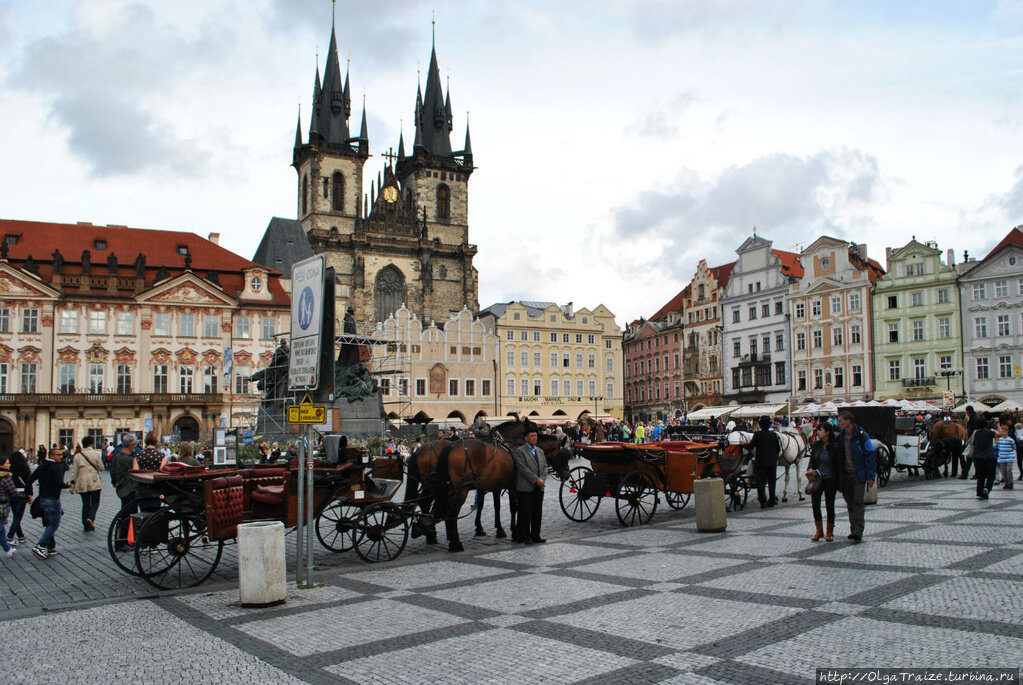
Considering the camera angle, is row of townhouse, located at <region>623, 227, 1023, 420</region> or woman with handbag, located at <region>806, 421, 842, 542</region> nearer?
woman with handbag, located at <region>806, 421, 842, 542</region>

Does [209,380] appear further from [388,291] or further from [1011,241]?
[1011,241]

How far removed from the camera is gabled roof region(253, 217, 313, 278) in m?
74.1

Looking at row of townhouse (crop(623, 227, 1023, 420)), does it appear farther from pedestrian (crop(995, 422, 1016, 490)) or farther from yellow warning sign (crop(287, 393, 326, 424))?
yellow warning sign (crop(287, 393, 326, 424))

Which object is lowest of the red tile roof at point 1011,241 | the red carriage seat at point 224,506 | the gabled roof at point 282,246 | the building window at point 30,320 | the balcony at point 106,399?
the red carriage seat at point 224,506

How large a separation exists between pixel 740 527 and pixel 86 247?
5431 centimetres

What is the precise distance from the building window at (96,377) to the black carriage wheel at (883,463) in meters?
47.6

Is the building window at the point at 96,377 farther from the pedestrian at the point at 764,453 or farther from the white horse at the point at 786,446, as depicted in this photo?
the pedestrian at the point at 764,453

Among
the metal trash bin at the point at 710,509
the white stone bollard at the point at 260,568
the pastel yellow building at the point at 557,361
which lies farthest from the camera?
the pastel yellow building at the point at 557,361

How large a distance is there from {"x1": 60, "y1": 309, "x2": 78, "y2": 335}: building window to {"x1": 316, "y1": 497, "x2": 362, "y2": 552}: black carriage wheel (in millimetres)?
47411

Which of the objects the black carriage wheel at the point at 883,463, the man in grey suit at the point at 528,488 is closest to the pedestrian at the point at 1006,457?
the black carriage wheel at the point at 883,463

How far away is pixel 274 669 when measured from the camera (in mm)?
5891

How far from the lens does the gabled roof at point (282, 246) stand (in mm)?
74062

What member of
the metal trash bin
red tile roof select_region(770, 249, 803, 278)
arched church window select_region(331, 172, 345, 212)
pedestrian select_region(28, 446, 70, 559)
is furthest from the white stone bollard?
arched church window select_region(331, 172, 345, 212)

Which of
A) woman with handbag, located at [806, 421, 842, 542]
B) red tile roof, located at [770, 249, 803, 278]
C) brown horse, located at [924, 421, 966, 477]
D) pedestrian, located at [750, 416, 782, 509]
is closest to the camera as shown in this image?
woman with handbag, located at [806, 421, 842, 542]
